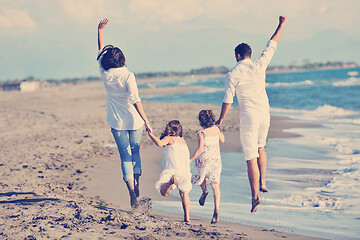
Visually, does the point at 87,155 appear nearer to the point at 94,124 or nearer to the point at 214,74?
the point at 94,124

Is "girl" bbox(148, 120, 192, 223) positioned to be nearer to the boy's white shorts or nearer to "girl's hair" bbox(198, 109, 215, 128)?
"girl's hair" bbox(198, 109, 215, 128)

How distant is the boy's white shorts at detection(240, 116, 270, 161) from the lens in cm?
520

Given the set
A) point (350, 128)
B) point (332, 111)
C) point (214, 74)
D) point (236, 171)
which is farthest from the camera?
point (214, 74)

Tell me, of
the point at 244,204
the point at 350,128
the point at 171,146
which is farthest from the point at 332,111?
the point at 171,146

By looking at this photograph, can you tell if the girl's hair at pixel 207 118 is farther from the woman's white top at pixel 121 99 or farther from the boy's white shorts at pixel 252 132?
the woman's white top at pixel 121 99

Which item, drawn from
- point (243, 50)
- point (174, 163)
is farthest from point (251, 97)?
point (174, 163)

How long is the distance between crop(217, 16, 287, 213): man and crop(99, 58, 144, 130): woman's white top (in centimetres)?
116

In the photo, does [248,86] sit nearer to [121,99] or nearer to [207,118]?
[207,118]

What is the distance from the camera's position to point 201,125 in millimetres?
5129

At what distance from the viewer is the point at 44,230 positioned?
14.8 feet

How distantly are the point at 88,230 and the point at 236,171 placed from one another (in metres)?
4.61

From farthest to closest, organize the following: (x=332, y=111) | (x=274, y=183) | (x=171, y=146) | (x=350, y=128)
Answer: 1. (x=332, y=111)
2. (x=350, y=128)
3. (x=274, y=183)
4. (x=171, y=146)

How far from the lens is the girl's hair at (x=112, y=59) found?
17.5ft

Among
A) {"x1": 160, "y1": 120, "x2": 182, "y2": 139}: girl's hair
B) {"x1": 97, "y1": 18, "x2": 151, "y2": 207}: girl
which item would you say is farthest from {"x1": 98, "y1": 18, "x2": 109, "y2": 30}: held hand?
{"x1": 160, "y1": 120, "x2": 182, "y2": 139}: girl's hair
